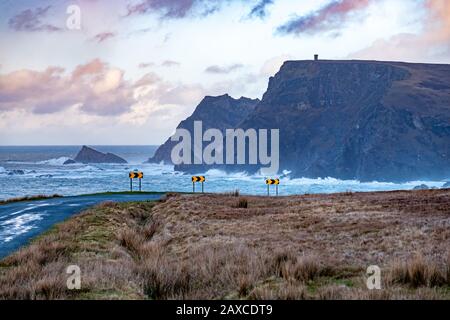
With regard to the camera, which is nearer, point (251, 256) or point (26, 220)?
point (251, 256)

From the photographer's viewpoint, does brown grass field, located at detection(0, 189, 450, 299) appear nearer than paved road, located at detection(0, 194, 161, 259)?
Yes

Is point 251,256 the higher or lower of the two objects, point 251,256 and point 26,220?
the higher

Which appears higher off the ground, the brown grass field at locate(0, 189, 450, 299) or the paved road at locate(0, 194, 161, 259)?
the brown grass field at locate(0, 189, 450, 299)

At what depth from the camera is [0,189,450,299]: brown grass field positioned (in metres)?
8.27

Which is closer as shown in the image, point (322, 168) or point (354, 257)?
point (354, 257)

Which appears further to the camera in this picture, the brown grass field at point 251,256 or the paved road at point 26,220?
the paved road at point 26,220

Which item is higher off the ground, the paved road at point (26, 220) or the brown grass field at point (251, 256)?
the brown grass field at point (251, 256)

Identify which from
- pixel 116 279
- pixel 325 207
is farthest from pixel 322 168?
pixel 116 279

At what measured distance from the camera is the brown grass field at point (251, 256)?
27.1 ft

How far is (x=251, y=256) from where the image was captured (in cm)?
1077
